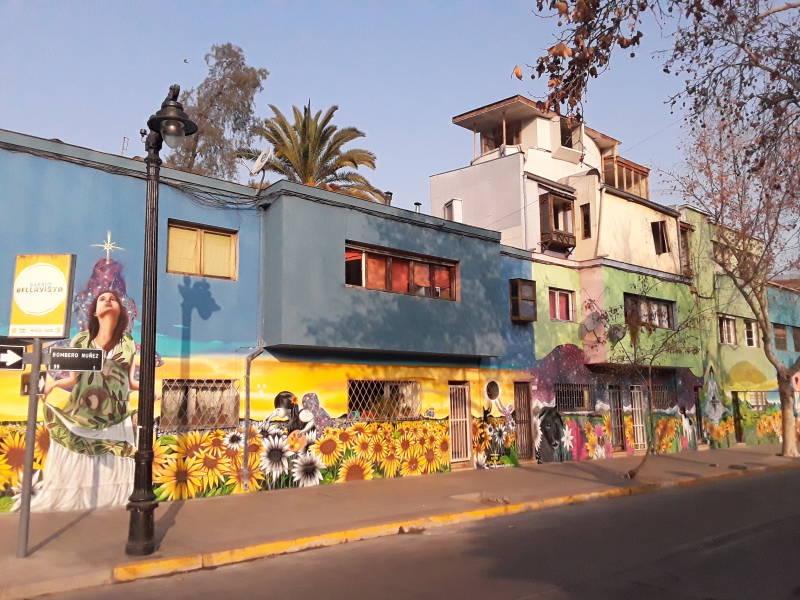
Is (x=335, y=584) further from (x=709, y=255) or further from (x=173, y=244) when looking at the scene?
(x=709, y=255)

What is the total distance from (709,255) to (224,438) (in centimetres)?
2211

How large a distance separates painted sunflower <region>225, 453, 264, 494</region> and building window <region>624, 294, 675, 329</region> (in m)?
13.8

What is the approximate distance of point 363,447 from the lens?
15.7 m

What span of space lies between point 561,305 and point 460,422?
595cm

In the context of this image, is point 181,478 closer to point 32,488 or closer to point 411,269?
point 32,488

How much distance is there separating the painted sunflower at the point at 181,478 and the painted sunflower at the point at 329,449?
2719mm

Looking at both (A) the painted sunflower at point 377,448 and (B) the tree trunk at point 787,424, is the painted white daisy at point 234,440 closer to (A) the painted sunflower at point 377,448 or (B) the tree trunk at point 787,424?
(A) the painted sunflower at point 377,448

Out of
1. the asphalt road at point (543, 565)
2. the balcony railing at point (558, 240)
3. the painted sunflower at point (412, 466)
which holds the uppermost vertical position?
the balcony railing at point (558, 240)

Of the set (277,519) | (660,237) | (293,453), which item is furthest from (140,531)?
(660,237)

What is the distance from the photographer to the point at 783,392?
23000mm

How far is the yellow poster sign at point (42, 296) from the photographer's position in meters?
8.27

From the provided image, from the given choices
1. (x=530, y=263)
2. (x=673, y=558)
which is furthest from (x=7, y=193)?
(x=530, y=263)

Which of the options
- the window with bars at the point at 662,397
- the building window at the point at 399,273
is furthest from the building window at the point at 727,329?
the building window at the point at 399,273

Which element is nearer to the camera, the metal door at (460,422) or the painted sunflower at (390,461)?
the painted sunflower at (390,461)
